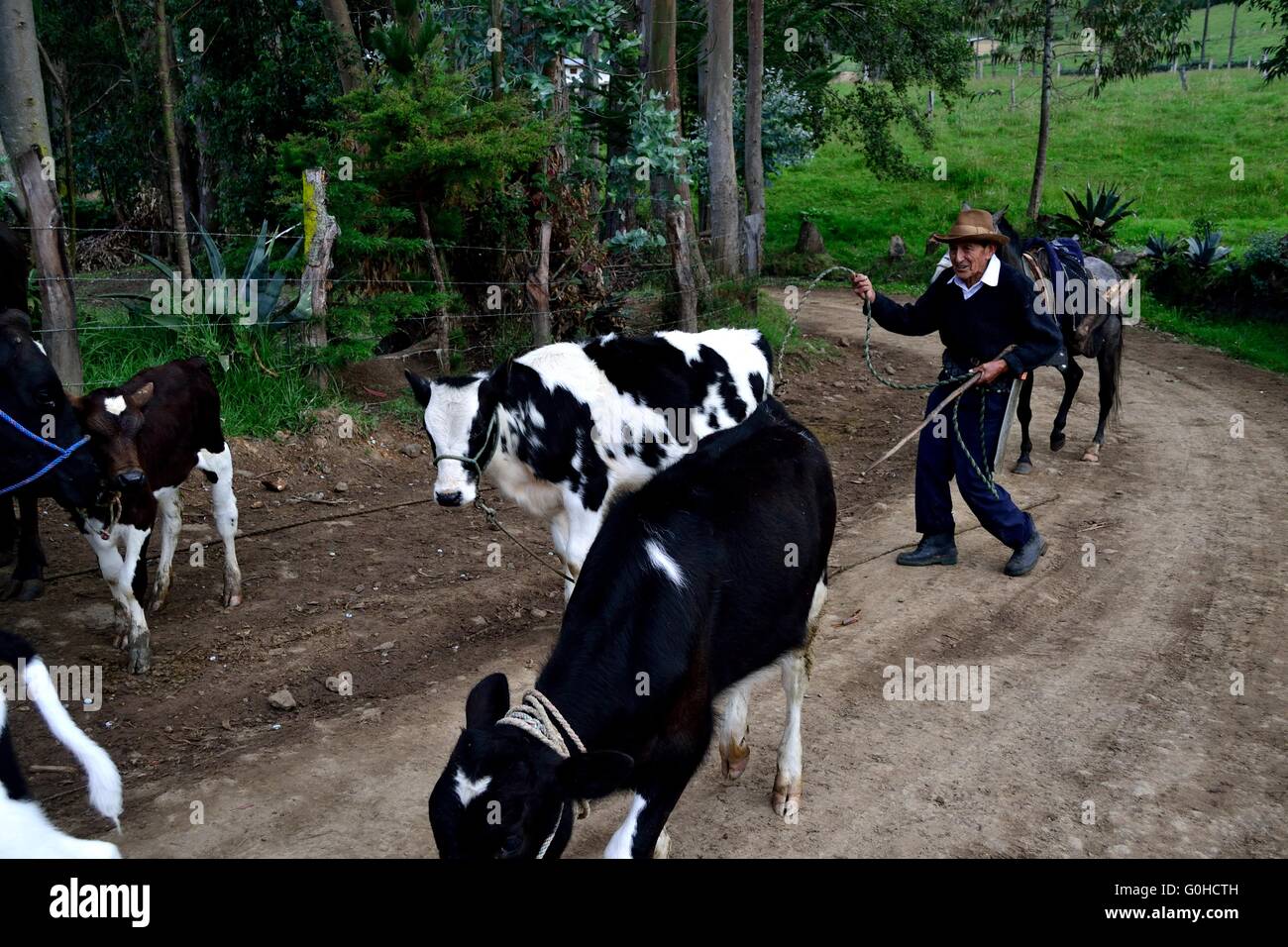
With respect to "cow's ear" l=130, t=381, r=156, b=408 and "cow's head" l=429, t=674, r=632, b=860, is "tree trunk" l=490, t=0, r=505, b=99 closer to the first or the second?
"cow's ear" l=130, t=381, r=156, b=408

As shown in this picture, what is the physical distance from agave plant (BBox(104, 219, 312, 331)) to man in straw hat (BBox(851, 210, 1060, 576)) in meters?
5.78

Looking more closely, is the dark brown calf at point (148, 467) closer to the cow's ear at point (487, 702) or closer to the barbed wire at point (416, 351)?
the barbed wire at point (416, 351)

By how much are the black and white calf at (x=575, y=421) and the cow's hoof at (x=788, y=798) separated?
207cm

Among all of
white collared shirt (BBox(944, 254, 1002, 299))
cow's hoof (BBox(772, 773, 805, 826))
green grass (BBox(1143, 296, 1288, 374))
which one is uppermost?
white collared shirt (BBox(944, 254, 1002, 299))

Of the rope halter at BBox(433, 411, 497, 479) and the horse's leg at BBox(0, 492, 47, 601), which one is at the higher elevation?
the rope halter at BBox(433, 411, 497, 479)

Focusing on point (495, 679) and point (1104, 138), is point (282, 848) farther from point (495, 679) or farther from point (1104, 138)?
point (1104, 138)

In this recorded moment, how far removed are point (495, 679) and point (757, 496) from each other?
1508mm

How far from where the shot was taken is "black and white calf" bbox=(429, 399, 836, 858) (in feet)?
10.8

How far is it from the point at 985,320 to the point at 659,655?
449cm

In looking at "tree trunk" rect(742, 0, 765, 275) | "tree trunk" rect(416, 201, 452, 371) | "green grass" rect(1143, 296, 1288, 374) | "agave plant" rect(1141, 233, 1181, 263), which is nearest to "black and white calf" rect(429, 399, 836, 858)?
"tree trunk" rect(416, 201, 452, 371)

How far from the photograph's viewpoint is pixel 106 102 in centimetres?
1986

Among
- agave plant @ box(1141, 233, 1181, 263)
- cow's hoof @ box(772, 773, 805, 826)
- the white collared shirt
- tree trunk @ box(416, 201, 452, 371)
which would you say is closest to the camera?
cow's hoof @ box(772, 773, 805, 826)

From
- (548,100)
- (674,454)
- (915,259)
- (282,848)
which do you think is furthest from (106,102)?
(282,848)

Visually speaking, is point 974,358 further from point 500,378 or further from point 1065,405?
point 1065,405
